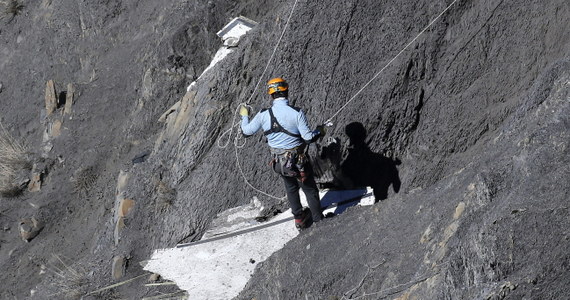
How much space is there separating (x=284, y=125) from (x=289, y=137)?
0.56 ft

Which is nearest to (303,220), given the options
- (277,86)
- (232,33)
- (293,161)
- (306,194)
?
(306,194)

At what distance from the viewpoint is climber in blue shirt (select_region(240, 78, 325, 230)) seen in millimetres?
8500

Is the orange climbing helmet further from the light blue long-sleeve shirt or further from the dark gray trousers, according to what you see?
the dark gray trousers

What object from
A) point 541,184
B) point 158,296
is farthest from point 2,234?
point 541,184

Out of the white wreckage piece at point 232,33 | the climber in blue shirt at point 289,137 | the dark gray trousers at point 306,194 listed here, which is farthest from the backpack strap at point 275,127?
the white wreckage piece at point 232,33

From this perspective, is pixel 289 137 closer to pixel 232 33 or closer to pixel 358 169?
pixel 358 169

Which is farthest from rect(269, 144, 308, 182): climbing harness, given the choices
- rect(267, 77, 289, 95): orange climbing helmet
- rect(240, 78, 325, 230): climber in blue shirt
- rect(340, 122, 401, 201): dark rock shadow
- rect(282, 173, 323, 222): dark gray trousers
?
rect(340, 122, 401, 201): dark rock shadow

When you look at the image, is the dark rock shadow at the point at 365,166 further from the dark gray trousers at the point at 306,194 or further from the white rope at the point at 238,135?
the dark gray trousers at the point at 306,194

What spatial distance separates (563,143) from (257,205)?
5214mm

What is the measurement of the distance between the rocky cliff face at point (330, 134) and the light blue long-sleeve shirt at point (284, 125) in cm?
108

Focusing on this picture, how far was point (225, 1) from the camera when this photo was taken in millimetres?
13953

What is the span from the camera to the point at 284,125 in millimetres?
8594

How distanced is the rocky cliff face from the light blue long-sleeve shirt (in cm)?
108

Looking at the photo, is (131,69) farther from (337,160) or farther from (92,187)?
(337,160)
